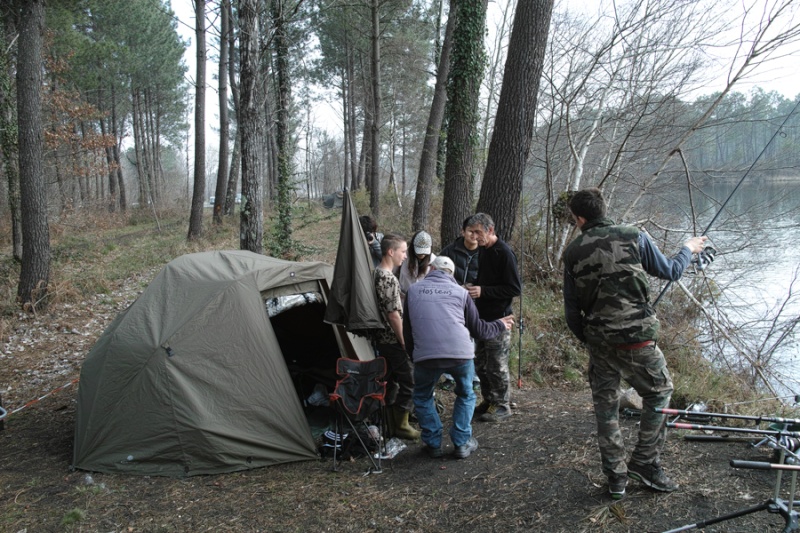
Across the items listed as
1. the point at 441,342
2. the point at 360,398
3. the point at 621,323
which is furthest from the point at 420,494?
the point at 621,323

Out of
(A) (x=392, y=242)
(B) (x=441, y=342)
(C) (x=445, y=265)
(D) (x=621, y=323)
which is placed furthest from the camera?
(A) (x=392, y=242)

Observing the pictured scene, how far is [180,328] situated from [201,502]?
130 centimetres

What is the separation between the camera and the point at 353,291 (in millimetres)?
4039

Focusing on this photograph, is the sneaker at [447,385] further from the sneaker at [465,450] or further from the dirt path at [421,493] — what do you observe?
the sneaker at [465,450]

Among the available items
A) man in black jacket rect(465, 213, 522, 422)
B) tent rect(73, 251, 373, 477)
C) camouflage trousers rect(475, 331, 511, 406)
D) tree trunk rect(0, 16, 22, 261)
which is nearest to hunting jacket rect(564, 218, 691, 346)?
man in black jacket rect(465, 213, 522, 422)

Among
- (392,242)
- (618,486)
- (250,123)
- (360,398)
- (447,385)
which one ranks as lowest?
(447,385)

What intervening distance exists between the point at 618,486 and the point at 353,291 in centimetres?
222

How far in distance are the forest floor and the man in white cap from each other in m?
0.24

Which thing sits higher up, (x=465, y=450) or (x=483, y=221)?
(x=483, y=221)

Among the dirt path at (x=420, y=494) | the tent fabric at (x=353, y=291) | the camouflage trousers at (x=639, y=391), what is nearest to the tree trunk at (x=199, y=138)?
the dirt path at (x=420, y=494)

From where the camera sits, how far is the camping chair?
12.5 feet

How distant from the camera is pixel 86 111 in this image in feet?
53.5

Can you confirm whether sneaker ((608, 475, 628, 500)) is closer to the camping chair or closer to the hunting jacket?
the hunting jacket

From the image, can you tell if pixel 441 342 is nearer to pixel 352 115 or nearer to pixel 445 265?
pixel 445 265
